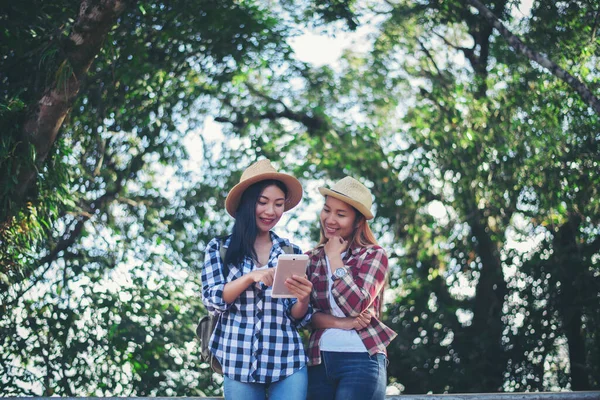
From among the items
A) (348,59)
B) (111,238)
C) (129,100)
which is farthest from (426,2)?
(111,238)

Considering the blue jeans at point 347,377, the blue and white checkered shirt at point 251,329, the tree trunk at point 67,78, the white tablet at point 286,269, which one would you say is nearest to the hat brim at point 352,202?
the blue and white checkered shirt at point 251,329

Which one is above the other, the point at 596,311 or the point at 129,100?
the point at 129,100

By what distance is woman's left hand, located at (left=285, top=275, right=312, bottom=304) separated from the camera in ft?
8.91

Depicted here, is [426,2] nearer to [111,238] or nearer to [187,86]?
[187,86]

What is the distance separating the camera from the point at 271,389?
111 inches

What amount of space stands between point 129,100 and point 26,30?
1664 millimetres

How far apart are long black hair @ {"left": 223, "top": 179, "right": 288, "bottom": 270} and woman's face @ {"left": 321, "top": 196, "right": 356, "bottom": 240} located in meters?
0.30

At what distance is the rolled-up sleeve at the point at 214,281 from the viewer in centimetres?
280

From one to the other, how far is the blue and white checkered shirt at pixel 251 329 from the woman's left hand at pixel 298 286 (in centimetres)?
18

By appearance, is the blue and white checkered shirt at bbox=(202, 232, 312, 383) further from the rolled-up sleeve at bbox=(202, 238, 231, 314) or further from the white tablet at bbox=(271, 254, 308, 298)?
the white tablet at bbox=(271, 254, 308, 298)

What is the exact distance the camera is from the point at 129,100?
6875mm

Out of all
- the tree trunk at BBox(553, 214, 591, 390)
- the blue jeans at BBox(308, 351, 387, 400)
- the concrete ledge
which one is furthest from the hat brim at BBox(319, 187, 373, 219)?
the tree trunk at BBox(553, 214, 591, 390)

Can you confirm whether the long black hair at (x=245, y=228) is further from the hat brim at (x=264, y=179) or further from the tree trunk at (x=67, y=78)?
the tree trunk at (x=67, y=78)

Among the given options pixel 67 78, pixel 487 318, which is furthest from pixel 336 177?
pixel 67 78
